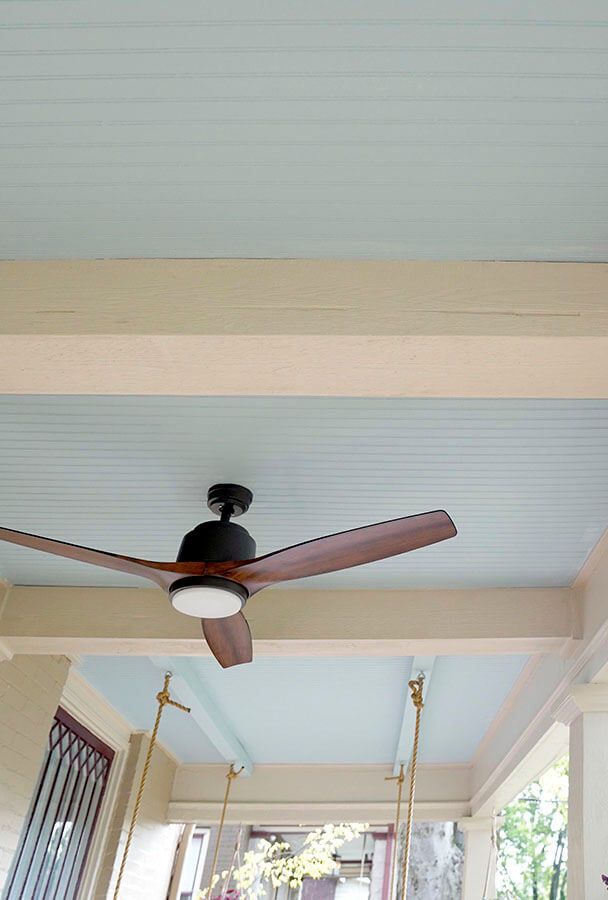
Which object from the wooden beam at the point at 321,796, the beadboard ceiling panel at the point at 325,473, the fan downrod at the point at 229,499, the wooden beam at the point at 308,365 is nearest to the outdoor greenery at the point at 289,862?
the wooden beam at the point at 321,796

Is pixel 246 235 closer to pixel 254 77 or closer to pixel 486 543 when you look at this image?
pixel 254 77

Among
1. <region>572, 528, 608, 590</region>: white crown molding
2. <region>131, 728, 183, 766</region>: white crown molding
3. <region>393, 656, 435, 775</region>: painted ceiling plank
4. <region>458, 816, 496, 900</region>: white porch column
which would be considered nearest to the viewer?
<region>572, 528, 608, 590</region>: white crown molding

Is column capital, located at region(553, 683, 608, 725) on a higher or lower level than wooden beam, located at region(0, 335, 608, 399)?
lower

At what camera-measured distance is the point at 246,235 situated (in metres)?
1.94

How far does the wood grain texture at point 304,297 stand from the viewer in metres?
1.82

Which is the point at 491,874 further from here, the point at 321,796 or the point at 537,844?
the point at 537,844

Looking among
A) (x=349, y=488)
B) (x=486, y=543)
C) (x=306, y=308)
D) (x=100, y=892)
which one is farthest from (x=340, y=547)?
(x=100, y=892)

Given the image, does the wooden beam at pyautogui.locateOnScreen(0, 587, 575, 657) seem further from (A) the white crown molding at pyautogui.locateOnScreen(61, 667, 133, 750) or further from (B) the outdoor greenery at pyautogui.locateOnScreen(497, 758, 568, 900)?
(B) the outdoor greenery at pyautogui.locateOnScreen(497, 758, 568, 900)

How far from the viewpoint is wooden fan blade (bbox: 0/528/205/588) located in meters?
2.41

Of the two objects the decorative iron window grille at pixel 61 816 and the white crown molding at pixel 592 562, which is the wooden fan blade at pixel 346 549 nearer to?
the white crown molding at pixel 592 562

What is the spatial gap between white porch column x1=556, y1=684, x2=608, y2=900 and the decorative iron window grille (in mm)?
2785

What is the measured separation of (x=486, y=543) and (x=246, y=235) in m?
1.65

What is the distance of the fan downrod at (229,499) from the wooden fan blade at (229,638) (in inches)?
13.6

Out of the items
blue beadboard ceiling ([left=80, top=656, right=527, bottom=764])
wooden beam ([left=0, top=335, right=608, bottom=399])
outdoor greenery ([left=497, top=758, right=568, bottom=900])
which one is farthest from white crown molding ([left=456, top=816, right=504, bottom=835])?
outdoor greenery ([left=497, top=758, right=568, bottom=900])
